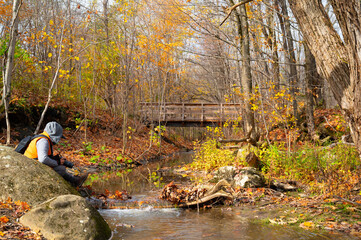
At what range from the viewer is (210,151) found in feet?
40.9

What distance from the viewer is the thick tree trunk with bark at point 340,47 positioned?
12.1ft

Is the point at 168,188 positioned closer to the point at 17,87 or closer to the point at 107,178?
the point at 107,178

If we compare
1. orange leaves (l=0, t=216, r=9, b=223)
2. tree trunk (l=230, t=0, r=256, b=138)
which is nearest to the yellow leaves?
orange leaves (l=0, t=216, r=9, b=223)

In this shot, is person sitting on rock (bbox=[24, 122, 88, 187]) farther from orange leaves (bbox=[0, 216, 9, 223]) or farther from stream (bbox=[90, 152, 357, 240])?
orange leaves (bbox=[0, 216, 9, 223])

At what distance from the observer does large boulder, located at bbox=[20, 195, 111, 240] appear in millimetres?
4266

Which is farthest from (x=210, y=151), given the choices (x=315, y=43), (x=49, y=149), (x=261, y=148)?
(x=315, y=43)

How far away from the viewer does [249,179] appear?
8211mm

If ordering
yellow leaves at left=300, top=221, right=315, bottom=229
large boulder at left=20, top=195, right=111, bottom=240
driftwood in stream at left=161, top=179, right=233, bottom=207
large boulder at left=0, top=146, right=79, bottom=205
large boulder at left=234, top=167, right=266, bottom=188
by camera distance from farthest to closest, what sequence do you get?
large boulder at left=234, top=167, right=266, bottom=188 < driftwood in stream at left=161, top=179, right=233, bottom=207 < yellow leaves at left=300, top=221, right=315, bottom=229 < large boulder at left=0, top=146, right=79, bottom=205 < large boulder at left=20, top=195, right=111, bottom=240

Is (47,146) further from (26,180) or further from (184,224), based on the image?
(184,224)

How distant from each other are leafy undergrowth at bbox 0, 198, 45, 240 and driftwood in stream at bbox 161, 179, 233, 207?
3380 millimetres

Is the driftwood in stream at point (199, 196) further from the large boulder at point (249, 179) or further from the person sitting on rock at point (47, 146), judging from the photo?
the person sitting on rock at point (47, 146)

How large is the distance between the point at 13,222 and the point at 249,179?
557cm

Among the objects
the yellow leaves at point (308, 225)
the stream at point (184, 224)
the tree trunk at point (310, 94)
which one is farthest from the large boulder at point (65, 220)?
the tree trunk at point (310, 94)

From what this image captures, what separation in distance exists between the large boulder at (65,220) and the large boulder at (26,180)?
27.6 inches
